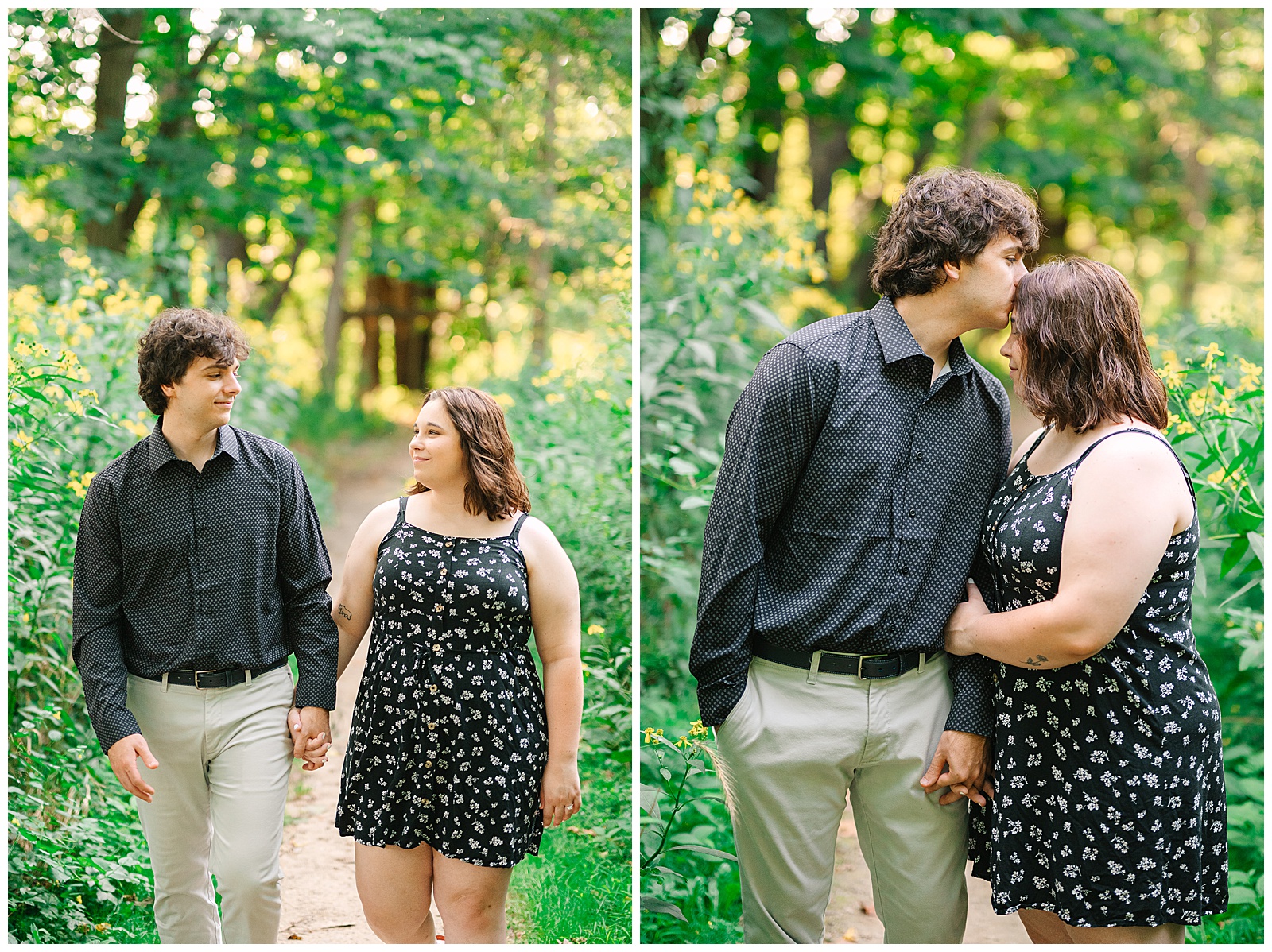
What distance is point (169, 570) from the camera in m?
1.93

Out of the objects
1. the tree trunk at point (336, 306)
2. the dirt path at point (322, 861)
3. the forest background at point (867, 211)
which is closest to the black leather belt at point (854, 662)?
the forest background at point (867, 211)

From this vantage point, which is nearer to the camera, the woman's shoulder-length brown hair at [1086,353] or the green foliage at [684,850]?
the woman's shoulder-length brown hair at [1086,353]

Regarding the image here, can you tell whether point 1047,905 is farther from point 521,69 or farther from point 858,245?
point 858,245

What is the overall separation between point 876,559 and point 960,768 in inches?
16.6

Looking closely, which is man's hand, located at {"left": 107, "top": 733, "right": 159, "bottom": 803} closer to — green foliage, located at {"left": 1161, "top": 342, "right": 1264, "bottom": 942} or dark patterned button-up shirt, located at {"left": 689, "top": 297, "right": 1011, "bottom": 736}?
dark patterned button-up shirt, located at {"left": 689, "top": 297, "right": 1011, "bottom": 736}

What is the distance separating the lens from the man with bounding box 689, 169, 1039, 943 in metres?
1.79

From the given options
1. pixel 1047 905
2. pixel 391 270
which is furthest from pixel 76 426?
pixel 391 270

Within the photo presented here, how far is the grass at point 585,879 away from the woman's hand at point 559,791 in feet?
1.92

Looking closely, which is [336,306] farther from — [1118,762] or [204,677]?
[1118,762]

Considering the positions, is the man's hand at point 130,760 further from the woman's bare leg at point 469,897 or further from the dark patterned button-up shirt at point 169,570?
the woman's bare leg at point 469,897

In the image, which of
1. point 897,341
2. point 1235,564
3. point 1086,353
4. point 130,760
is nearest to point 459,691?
point 130,760

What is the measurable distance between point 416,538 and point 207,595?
0.43 meters

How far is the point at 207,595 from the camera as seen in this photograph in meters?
1.93

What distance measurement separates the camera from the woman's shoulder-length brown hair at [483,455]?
192 cm
